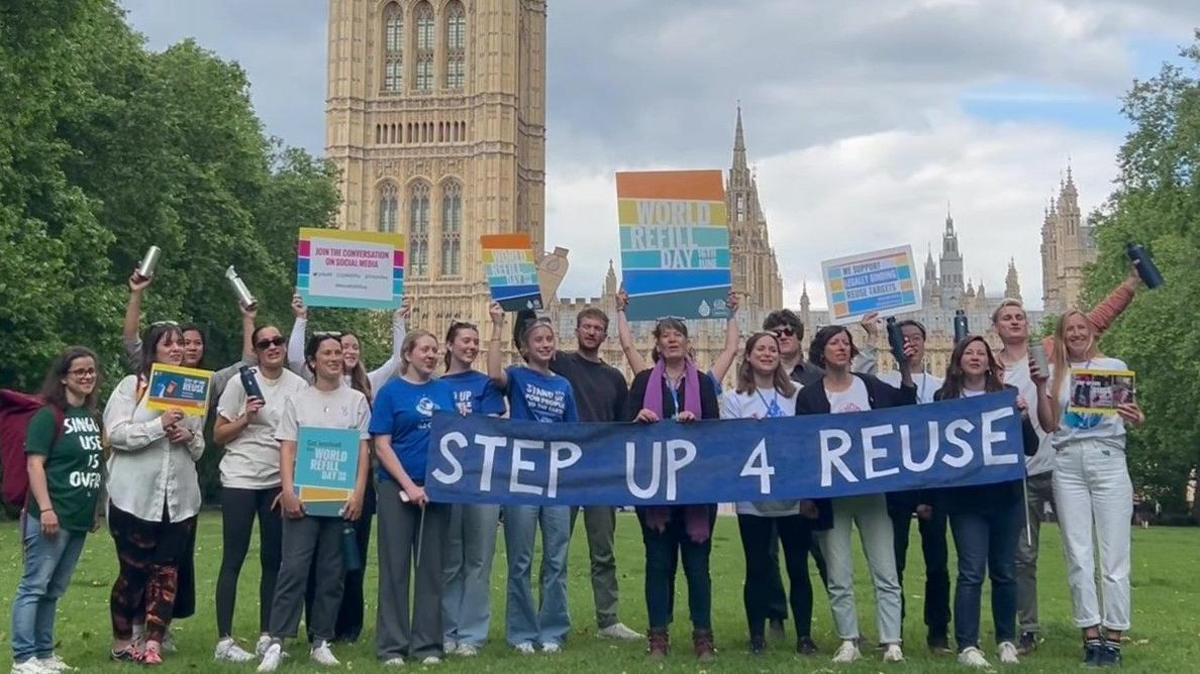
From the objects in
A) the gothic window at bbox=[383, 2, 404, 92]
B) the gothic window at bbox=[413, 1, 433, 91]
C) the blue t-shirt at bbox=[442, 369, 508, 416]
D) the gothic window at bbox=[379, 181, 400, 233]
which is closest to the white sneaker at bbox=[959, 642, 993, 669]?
the blue t-shirt at bbox=[442, 369, 508, 416]

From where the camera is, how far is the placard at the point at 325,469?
7234 mm

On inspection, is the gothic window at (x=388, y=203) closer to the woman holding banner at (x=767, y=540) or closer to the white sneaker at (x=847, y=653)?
the woman holding banner at (x=767, y=540)

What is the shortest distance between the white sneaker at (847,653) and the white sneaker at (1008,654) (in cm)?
74

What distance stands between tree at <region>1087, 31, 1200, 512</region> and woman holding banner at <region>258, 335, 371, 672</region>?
20.9 meters

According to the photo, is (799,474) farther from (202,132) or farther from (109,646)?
(202,132)

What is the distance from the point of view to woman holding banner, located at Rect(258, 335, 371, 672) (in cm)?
718

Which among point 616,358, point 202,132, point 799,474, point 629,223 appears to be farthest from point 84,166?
point 616,358

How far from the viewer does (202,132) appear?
29188 millimetres

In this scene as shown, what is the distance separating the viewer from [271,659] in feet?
22.5

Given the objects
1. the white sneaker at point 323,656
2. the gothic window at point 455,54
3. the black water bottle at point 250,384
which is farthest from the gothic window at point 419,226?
the white sneaker at point 323,656

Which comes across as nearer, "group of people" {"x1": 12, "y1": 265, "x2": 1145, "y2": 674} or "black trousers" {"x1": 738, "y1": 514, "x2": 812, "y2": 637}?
"group of people" {"x1": 12, "y1": 265, "x2": 1145, "y2": 674}

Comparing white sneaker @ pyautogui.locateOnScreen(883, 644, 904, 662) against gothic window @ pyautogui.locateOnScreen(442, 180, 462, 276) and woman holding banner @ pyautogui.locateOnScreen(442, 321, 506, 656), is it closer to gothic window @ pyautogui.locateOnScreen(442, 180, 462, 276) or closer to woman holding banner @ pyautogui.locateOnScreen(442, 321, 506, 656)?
woman holding banner @ pyautogui.locateOnScreen(442, 321, 506, 656)

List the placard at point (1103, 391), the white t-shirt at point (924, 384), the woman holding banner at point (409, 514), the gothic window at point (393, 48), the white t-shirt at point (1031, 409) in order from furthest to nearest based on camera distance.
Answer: the gothic window at point (393, 48) → the white t-shirt at point (924, 384) → the white t-shirt at point (1031, 409) → the woman holding banner at point (409, 514) → the placard at point (1103, 391)

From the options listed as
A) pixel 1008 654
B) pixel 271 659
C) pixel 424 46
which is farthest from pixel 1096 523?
pixel 424 46
